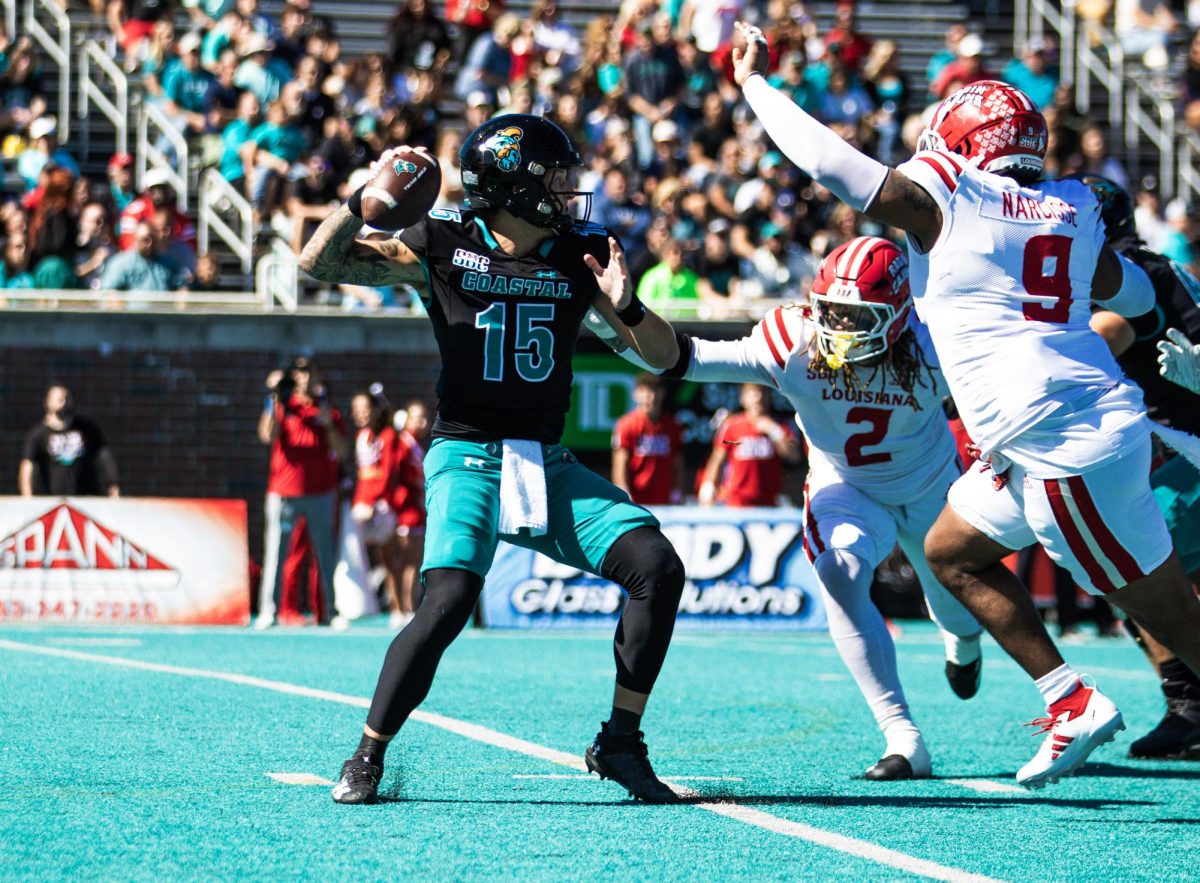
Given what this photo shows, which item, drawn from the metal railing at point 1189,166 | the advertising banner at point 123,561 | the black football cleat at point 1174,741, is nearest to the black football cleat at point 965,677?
the black football cleat at point 1174,741

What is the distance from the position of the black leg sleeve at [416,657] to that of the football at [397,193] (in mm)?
1069

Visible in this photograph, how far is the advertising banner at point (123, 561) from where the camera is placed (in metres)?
13.2

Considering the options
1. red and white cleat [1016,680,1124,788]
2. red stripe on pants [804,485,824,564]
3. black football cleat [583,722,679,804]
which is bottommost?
black football cleat [583,722,679,804]

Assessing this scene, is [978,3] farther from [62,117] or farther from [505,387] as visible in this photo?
[505,387]

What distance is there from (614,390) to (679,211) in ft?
6.13

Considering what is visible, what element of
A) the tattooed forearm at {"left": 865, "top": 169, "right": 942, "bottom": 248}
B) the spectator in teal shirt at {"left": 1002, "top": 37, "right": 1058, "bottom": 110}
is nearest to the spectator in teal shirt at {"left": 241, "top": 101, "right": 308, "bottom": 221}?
the spectator in teal shirt at {"left": 1002, "top": 37, "right": 1058, "bottom": 110}

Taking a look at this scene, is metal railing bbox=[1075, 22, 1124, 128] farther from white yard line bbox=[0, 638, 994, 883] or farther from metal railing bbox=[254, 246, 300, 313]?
white yard line bbox=[0, 638, 994, 883]

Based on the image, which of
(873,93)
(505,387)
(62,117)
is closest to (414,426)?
(62,117)

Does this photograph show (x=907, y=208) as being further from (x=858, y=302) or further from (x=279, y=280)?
(x=279, y=280)

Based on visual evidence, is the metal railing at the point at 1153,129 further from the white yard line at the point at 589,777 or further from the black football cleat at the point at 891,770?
the white yard line at the point at 589,777

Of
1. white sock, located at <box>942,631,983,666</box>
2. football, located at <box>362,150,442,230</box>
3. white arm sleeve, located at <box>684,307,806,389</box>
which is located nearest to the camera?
football, located at <box>362,150,442,230</box>

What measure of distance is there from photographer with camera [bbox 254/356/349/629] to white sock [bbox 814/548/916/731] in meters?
7.54

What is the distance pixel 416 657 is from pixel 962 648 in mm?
2561

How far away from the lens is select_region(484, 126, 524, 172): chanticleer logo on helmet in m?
5.56
